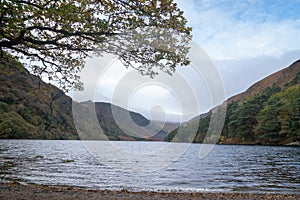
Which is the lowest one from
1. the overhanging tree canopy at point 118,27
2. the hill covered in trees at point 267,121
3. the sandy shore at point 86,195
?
the sandy shore at point 86,195

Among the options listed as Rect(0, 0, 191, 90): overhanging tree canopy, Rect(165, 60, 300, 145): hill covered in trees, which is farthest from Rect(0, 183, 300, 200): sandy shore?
Rect(165, 60, 300, 145): hill covered in trees

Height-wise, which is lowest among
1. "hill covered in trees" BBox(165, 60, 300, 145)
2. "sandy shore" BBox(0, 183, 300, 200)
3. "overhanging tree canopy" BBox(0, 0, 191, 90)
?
"sandy shore" BBox(0, 183, 300, 200)

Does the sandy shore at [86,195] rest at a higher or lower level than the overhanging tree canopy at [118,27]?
lower

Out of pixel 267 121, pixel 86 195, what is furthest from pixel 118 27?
pixel 267 121

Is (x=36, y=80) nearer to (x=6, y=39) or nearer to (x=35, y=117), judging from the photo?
(x=6, y=39)

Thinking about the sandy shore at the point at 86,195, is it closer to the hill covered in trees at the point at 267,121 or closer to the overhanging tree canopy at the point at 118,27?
the overhanging tree canopy at the point at 118,27

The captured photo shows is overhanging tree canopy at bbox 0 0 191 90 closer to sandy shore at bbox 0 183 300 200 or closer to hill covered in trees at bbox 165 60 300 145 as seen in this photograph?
sandy shore at bbox 0 183 300 200

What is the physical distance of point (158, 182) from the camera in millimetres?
25594

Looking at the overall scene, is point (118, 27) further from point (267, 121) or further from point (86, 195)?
point (267, 121)

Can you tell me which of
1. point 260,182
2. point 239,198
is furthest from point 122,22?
point 260,182

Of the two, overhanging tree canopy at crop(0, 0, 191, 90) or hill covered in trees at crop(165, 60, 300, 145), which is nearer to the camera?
overhanging tree canopy at crop(0, 0, 191, 90)

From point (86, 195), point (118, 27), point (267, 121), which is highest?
point (267, 121)

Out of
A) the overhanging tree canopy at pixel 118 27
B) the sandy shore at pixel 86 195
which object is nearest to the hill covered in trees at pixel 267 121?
the sandy shore at pixel 86 195

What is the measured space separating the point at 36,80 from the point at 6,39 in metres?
2.95
